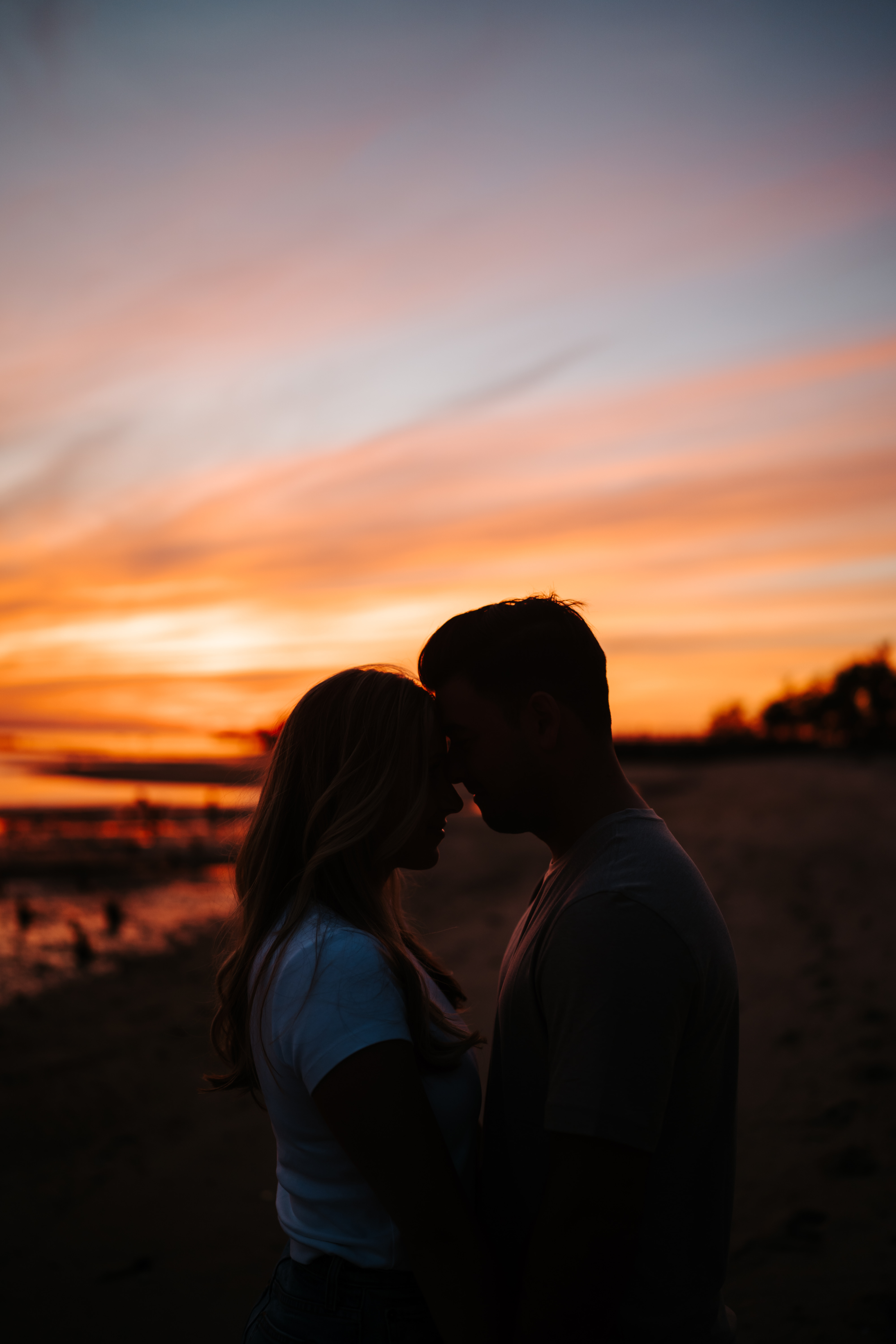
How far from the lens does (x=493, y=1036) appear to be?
239 centimetres

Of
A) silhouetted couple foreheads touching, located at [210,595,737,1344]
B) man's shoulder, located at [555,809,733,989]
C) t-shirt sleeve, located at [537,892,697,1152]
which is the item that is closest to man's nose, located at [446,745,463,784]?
silhouetted couple foreheads touching, located at [210,595,737,1344]

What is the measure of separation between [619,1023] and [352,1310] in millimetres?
1063

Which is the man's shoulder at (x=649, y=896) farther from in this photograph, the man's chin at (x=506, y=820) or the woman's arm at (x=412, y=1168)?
the woman's arm at (x=412, y=1168)

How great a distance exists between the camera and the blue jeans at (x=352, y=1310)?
2127 millimetres

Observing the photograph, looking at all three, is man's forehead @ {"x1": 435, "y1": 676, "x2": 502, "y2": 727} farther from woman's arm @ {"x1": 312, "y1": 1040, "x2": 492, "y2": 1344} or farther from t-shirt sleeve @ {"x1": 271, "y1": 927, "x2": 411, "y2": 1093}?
woman's arm @ {"x1": 312, "y1": 1040, "x2": 492, "y2": 1344}

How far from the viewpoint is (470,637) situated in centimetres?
257

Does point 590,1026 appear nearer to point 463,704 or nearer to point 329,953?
point 329,953

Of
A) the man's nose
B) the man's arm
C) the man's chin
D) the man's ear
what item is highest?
the man's ear

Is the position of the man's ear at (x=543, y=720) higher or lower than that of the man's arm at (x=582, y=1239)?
higher

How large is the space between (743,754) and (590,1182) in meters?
41.8

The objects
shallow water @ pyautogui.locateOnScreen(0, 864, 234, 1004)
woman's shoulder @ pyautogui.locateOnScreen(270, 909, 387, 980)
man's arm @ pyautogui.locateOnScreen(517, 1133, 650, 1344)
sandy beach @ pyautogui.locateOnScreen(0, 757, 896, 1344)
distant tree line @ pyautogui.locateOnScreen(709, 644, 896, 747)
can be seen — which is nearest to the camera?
man's arm @ pyautogui.locateOnScreen(517, 1133, 650, 1344)

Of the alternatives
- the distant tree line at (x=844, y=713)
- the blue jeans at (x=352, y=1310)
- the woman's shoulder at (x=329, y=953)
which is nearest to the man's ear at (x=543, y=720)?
the woman's shoulder at (x=329, y=953)

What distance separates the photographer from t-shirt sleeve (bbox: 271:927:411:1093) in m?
1.97

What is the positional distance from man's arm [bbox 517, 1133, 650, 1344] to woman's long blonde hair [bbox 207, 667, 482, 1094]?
488mm
